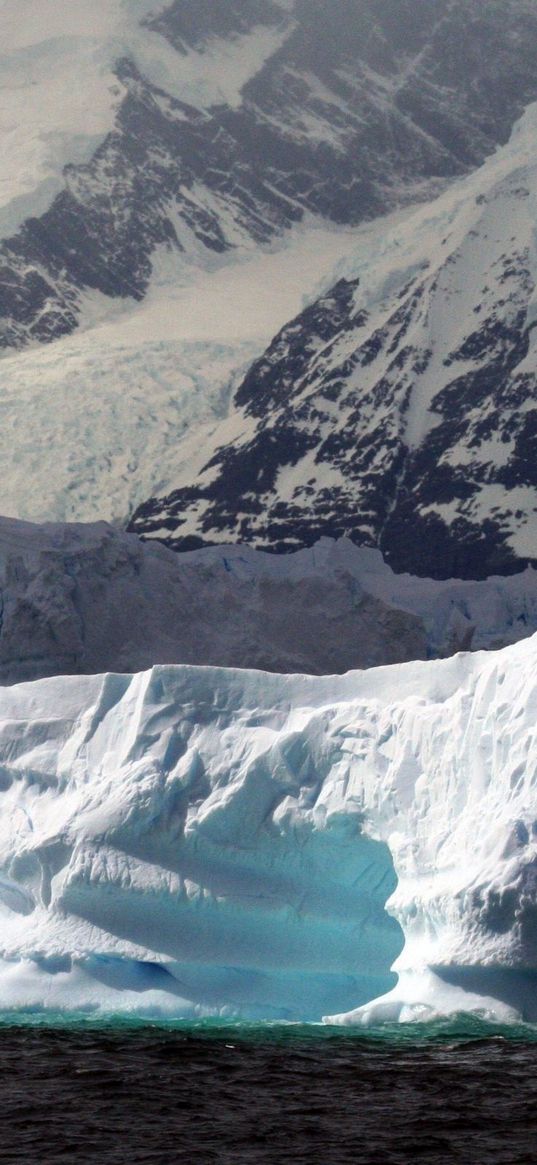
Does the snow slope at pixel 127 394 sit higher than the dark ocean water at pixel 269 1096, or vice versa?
the snow slope at pixel 127 394

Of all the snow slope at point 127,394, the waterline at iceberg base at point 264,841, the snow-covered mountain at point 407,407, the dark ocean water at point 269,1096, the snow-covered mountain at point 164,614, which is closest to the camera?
the dark ocean water at point 269,1096

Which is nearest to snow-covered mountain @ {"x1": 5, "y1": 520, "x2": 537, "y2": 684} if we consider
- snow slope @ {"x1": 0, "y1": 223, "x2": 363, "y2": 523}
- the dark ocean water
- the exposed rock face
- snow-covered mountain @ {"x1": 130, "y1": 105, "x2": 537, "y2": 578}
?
the dark ocean water

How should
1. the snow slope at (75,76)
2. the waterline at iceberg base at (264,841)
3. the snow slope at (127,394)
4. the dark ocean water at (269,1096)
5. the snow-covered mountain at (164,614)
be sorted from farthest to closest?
the snow slope at (75,76), the snow slope at (127,394), the snow-covered mountain at (164,614), the waterline at iceberg base at (264,841), the dark ocean water at (269,1096)

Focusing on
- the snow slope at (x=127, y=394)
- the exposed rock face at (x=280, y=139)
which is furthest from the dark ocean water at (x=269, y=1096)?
the exposed rock face at (x=280, y=139)

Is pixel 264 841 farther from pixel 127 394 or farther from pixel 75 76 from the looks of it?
pixel 75 76

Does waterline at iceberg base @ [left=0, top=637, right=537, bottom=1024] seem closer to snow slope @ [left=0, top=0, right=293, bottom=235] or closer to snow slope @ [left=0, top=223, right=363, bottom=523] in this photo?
snow slope @ [left=0, top=223, right=363, bottom=523]

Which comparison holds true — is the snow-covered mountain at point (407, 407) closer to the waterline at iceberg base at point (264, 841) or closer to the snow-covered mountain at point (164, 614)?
the snow-covered mountain at point (164, 614)
